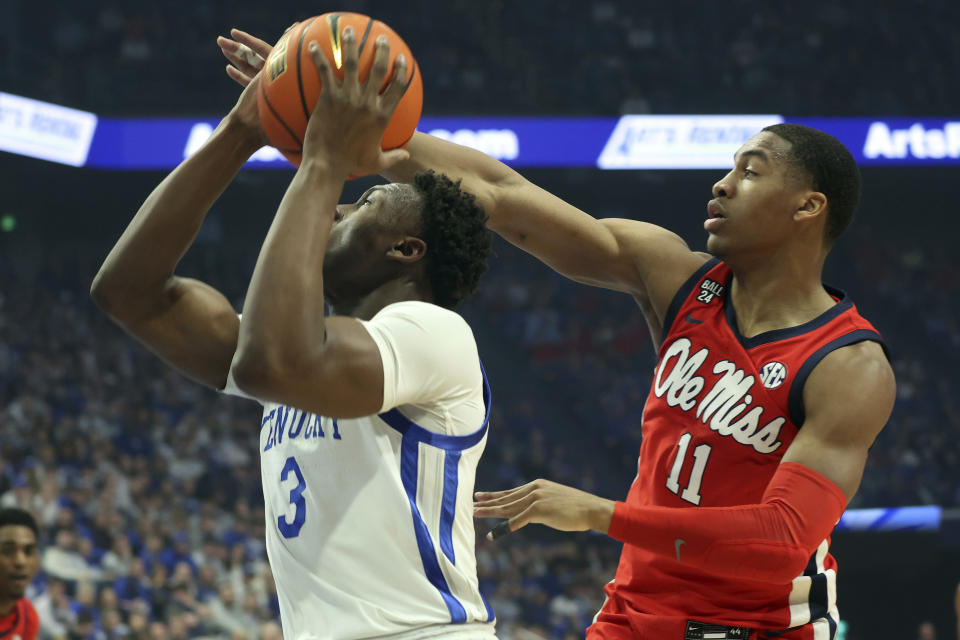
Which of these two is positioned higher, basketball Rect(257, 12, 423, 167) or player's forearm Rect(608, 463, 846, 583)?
basketball Rect(257, 12, 423, 167)

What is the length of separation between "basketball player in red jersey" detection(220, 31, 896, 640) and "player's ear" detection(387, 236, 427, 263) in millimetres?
697

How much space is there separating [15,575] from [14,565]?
0.17ft

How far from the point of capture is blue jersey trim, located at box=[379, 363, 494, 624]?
2.38 meters

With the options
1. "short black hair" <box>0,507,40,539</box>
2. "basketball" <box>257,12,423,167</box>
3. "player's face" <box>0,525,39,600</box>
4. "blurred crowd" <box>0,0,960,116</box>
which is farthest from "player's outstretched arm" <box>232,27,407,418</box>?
"blurred crowd" <box>0,0,960,116</box>

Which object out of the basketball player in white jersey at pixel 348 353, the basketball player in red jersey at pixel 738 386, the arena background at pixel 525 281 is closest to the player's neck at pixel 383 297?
the basketball player in white jersey at pixel 348 353

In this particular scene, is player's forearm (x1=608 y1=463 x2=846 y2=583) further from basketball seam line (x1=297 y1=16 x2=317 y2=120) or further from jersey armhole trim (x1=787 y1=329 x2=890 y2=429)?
basketball seam line (x1=297 y1=16 x2=317 y2=120)

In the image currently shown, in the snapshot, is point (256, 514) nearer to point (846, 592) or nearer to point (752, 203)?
point (846, 592)

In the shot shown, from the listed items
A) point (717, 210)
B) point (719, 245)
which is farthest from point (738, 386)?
point (717, 210)

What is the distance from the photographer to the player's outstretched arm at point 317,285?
2.15 metres

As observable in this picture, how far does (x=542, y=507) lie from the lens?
256cm

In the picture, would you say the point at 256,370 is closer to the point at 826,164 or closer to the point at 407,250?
the point at 407,250

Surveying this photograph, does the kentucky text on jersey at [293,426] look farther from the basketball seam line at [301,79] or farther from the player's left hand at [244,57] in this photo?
the player's left hand at [244,57]

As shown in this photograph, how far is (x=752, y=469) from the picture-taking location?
3.12 metres

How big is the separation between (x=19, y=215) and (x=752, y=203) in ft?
57.5
